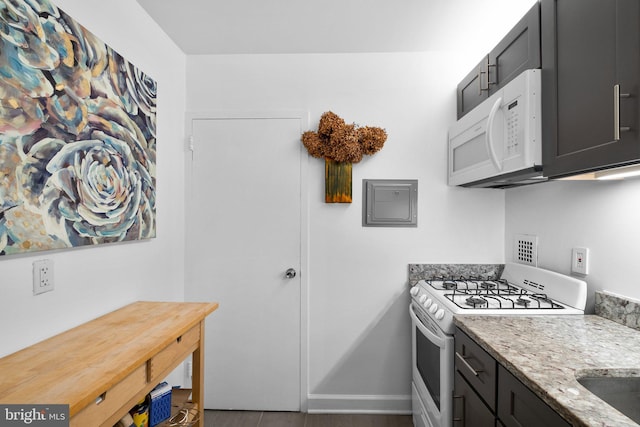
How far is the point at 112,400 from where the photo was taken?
3.30 ft

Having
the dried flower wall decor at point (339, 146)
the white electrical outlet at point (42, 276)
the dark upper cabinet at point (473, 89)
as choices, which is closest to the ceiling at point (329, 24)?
the dark upper cabinet at point (473, 89)

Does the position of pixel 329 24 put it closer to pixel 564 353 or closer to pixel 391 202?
pixel 391 202

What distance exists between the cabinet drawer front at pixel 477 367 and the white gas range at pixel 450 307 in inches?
3.2

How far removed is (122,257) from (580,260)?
219 cm

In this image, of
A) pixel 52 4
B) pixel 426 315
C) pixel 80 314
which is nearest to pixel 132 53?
pixel 52 4

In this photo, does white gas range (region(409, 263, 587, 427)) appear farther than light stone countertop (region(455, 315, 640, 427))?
Yes

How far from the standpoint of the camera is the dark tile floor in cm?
228

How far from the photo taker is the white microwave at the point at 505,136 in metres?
1.44

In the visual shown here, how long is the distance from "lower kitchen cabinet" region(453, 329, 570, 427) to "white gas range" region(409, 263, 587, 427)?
8 centimetres

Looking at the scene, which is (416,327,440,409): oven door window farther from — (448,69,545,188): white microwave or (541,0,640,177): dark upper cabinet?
(541,0,640,177): dark upper cabinet

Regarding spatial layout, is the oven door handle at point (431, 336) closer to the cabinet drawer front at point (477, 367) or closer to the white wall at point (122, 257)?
the cabinet drawer front at point (477, 367)

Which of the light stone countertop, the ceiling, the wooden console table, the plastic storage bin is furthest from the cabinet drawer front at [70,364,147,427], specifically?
the ceiling

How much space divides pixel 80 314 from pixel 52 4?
114 centimetres

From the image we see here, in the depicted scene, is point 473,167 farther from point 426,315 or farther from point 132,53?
point 132,53
